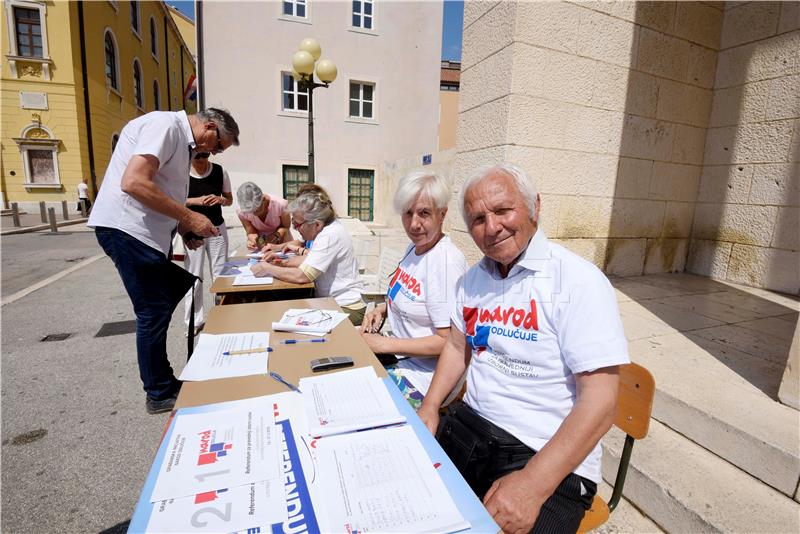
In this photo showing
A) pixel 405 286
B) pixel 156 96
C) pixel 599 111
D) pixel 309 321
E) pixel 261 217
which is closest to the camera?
pixel 309 321

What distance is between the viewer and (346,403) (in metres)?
1.24

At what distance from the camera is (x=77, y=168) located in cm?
1720

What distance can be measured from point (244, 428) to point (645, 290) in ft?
13.8

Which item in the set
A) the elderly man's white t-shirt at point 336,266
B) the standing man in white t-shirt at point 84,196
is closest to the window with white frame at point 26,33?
the standing man in white t-shirt at point 84,196

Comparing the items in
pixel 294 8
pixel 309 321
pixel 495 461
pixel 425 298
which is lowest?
pixel 495 461

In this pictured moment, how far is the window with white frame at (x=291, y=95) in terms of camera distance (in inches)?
568

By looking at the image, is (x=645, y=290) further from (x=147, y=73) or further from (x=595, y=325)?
(x=147, y=73)

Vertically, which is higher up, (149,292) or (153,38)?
(153,38)

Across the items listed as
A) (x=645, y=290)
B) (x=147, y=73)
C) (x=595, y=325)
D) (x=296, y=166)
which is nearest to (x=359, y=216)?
(x=296, y=166)

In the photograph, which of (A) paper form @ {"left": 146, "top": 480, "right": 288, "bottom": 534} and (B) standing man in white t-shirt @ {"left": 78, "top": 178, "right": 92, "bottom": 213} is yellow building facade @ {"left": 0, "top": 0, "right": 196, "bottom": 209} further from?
(A) paper form @ {"left": 146, "top": 480, "right": 288, "bottom": 534}

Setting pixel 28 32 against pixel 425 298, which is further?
pixel 28 32

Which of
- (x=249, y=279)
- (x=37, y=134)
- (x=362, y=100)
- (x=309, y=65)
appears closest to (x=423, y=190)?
(x=249, y=279)

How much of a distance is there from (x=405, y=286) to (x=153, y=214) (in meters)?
1.53

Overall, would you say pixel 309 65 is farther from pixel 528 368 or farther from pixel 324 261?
pixel 528 368
